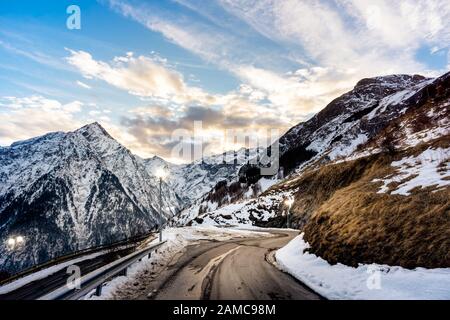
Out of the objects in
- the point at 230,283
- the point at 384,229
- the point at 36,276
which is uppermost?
the point at 384,229

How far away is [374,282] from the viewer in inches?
365

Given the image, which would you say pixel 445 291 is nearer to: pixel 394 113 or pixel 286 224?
pixel 286 224

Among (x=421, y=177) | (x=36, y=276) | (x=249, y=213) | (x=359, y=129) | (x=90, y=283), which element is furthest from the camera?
(x=359, y=129)

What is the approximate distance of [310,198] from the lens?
44438mm

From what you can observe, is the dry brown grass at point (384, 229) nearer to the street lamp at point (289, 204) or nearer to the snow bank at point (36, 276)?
the snow bank at point (36, 276)

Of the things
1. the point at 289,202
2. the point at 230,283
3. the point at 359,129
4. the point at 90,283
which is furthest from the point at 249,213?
the point at 359,129

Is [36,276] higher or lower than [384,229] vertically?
lower

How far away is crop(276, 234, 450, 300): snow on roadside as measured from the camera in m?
7.96

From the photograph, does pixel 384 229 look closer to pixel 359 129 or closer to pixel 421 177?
pixel 421 177

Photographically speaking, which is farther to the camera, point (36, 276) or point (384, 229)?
point (36, 276)

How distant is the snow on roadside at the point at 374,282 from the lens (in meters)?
7.96

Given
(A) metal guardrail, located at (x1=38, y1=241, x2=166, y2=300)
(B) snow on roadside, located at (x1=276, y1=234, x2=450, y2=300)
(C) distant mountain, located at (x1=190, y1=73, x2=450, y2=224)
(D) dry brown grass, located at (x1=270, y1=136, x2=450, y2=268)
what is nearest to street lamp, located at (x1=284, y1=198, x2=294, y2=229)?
(C) distant mountain, located at (x1=190, y1=73, x2=450, y2=224)

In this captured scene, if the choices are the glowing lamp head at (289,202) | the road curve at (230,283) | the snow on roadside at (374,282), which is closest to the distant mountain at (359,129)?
the glowing lamp head at (289,202)
